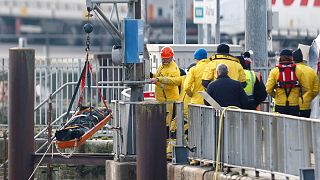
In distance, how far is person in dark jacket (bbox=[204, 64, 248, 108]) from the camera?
16.0 m

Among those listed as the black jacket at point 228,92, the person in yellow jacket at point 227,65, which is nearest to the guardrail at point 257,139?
the black jacket at point 228,92

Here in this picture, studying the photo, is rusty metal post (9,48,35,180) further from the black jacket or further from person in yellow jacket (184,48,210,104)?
the black jacket

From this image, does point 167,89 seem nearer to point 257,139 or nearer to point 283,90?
point 283,90

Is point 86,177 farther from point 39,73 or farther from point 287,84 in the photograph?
point 287,84

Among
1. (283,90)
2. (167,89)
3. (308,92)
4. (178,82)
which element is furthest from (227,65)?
(167,89)

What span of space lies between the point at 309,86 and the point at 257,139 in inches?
114

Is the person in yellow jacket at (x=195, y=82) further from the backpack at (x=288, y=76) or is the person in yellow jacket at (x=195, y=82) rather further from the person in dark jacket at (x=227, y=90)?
the person in dark jacket at (x=227, y=90)

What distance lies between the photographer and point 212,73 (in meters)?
17.0

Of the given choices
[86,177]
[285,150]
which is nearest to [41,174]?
[86,177]

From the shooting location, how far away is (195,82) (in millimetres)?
17594

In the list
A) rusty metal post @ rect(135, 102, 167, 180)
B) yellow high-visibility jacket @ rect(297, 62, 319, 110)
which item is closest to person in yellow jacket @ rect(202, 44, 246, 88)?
yellow high-visibility jacket @ rect(297, 62, 319, 110)

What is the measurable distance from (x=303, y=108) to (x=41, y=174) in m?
6.69

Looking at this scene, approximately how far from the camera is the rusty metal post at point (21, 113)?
19.8m

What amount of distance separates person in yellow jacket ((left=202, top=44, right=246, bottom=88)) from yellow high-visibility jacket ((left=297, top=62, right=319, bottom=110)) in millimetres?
797
